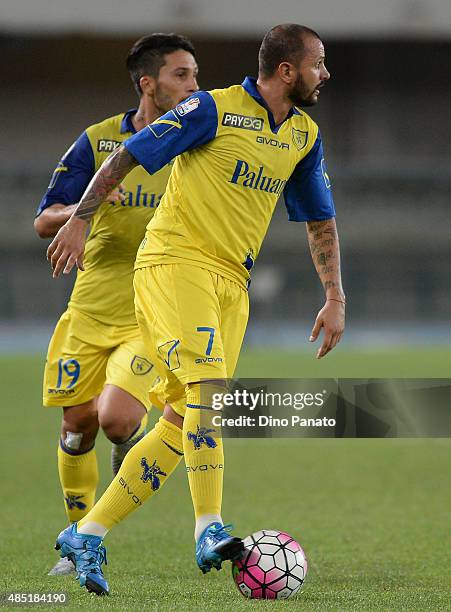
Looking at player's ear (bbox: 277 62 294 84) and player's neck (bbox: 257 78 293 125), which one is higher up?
player's ear (bbox: 277 62 294 84)

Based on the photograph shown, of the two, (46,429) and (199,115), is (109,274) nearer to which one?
(199,115)

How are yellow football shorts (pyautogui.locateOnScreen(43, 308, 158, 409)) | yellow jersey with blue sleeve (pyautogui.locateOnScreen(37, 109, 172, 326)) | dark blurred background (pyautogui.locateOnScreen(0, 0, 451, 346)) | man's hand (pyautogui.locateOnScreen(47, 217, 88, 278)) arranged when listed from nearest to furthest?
man's hand (pyautogui.locateOnScreen(47, 217, 88, 278)), yellow jersey with blue sleeve (pyautogui.locateOnScreen(37, 109, 172, 326)), yellow football shorts (pyautogui.locateOnScreen(43, 308, 158, 409)), dark blurred background (pyautogui.locateOnScreen(0, 0, 451, 346))

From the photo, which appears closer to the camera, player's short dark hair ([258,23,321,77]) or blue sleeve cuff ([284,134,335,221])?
player's short dark hair ([258,23,321,77])

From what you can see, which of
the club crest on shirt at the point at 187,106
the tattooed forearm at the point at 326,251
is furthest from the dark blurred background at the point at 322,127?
the club crest on shirt at the point at 187,106

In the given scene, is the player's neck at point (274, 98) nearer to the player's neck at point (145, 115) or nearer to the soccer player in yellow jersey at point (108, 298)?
the soccer player in yellow jersey at point (108, 298)

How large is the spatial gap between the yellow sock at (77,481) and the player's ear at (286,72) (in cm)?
243

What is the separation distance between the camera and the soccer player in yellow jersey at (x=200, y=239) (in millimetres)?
4543

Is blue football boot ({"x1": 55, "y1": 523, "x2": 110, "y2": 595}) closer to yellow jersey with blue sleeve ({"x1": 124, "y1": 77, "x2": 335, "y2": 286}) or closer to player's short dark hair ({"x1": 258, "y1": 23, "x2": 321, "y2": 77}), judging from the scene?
yellow jersey with blue sleeve ({"x1": 124, "y1": 77, "x2": 335, "y2": 286})

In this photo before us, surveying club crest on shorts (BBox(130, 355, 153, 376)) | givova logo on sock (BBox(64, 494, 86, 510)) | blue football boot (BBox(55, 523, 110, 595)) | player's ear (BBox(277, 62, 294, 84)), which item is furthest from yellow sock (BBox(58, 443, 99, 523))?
player's ear (BBox(277, 62, 294, 84))

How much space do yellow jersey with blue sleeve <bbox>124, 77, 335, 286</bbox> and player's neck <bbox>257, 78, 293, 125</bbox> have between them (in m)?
0.03

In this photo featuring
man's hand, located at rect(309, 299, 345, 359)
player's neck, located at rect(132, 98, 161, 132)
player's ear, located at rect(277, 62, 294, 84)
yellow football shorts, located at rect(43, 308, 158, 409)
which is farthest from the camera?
yellow football shorts, located at rect(43, 308, 158, 409)

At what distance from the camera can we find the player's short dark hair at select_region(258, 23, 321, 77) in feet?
15.7

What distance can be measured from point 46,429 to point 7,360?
1049 centimetres

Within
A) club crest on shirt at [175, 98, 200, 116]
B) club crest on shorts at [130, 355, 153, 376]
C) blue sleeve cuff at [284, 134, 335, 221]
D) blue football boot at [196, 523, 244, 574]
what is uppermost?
club crest on shirt at [175, 98, 200, 116]
